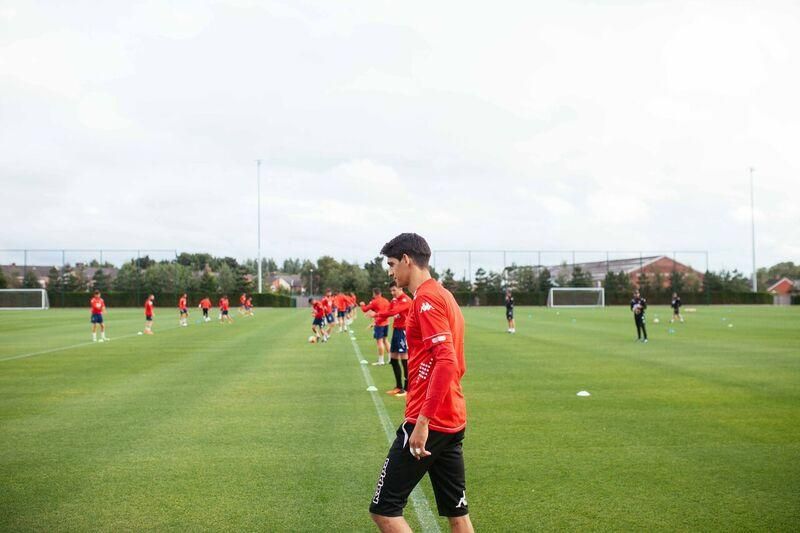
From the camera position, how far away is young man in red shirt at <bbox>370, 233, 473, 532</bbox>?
3.50 meters

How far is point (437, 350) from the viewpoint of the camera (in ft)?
11.6

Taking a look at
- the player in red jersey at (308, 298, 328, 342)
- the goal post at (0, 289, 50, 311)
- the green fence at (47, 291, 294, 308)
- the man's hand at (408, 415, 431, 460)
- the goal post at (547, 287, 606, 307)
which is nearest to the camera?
the man's hand at (408, 415, 431, 460)

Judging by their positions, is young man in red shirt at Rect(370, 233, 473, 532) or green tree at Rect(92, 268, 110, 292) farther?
green tree at Rect(92, 268, 110, 292)

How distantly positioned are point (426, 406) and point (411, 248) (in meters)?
0.93

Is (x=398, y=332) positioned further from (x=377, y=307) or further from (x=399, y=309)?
(x=377, y=307)

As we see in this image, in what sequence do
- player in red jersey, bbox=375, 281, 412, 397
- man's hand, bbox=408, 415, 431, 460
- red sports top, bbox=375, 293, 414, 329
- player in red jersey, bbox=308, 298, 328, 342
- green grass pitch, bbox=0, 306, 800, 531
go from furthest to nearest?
player in red jersey, bbox=308, 298, 328, 342 < player in red jersey, bbox=375, 281, 412, 397 < red sports top, bbox=375, 293, 414, 329 < green grass pitch, bbox=0, 306, 800, 531 < man's hand, bbox=408, 415, 431, 460

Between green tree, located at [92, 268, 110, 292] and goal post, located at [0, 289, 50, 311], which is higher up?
green tree, located at [92, 268, 110, 292]

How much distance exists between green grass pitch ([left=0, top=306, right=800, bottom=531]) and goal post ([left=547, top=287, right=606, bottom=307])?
57.8 m

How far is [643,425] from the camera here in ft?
29.3

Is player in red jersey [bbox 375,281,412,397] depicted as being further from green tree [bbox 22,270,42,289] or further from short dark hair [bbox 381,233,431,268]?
green tree [bbox 22,270,42,289]

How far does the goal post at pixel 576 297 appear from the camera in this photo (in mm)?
73363

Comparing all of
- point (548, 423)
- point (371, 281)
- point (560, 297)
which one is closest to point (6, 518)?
point (548, 423)

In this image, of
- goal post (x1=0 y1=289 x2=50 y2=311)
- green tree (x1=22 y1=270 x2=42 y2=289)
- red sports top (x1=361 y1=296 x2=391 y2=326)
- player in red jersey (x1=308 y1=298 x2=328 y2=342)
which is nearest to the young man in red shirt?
red sports top (x1=361 y1=296 x2=391 y2=326)

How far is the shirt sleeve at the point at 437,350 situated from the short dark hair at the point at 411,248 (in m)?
0.29
